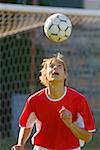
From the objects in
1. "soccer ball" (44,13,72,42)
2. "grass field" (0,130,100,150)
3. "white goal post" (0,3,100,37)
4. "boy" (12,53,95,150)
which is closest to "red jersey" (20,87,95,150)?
"boy" (12,53,95,150)

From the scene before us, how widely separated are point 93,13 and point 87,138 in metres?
3.81

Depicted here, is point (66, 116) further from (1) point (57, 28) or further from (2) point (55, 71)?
(1) point (57, 28)

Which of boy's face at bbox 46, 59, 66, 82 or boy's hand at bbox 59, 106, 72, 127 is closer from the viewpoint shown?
boy's hand at bbox 59, 106, 72, 127

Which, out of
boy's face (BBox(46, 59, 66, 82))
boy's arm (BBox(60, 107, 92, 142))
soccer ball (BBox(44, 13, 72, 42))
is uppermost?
soccer ball (BBox(44, 13, 72, 42))

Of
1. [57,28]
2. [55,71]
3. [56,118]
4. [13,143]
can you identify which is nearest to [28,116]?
[56,118]

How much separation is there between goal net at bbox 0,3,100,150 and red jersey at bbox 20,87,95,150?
314cm

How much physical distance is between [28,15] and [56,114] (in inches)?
154

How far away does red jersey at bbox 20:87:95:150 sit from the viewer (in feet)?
17.2

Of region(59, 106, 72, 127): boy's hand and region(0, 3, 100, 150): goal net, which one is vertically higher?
region(0, 3, 100, 150): goal net

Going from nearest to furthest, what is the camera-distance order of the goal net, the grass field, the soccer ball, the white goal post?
1. the soccer ball
2. the white goal post
3. the goal net
4. the grass field

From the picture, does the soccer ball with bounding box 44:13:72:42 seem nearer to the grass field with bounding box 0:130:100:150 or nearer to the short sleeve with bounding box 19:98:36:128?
the short sleeve with bounding box 19:98:36:128

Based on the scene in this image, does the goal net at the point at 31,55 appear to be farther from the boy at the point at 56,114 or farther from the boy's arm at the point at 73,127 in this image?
the boy's arm at the point at 73,127

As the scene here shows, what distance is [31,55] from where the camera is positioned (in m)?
11.4

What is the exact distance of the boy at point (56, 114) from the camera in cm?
522
